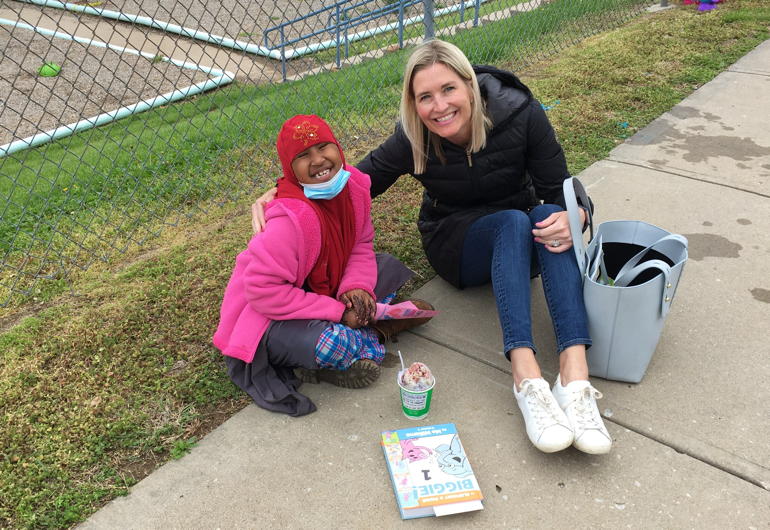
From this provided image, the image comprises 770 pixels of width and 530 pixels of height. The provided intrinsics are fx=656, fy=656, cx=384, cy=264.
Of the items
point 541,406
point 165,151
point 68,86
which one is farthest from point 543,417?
point 68,86

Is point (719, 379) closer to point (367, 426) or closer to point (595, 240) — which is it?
point (595, 240)

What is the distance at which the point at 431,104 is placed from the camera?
8.33 feet

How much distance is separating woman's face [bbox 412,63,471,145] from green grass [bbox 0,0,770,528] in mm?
909

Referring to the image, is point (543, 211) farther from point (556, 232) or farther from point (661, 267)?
point (661, 267)

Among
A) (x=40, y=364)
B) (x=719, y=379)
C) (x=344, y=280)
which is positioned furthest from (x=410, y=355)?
(x=40, y=364)

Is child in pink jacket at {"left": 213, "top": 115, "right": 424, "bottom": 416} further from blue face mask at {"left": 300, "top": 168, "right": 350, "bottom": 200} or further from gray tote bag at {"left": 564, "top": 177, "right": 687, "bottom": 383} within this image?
gray tote bag at {"left": 564, "top": 177, "right": 687, "bottom": 383}

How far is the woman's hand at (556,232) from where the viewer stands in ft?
7.94

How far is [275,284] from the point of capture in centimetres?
233

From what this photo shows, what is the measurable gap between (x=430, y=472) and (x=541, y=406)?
431 mm

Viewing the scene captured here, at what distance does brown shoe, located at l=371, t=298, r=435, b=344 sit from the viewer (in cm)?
271

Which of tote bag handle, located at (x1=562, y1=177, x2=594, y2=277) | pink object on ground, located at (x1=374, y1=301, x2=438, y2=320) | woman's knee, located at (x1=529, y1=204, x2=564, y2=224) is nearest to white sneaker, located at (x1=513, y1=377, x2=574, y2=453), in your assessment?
tote bag handle, located at (x1=562, y1=177, x2=594, y2=277)

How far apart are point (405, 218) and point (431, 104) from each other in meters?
1.29

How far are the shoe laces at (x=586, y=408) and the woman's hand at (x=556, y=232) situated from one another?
0.53 m

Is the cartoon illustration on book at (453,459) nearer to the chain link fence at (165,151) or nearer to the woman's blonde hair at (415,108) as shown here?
the woman's blonde hair at (415,108)
